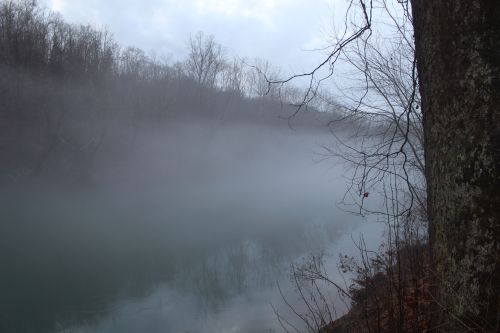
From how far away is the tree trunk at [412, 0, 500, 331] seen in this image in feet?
4.45

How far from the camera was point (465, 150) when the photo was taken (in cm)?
142

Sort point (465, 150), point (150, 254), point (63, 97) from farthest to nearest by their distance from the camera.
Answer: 1. point (63, 97)
2. point (150, 254)
3. point (465, 150)

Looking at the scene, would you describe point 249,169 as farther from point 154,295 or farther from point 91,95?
point 154,295

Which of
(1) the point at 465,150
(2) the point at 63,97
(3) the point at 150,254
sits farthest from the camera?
(2) the point at 63,97

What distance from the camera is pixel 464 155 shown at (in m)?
1.43

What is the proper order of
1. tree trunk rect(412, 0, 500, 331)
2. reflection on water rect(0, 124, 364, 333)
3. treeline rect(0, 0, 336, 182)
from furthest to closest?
treeline rect(0, 0, 336, 182) → reflection on water rect(0, 124, 364, 333) → tree trunk rect(412, 0, 500, 331)

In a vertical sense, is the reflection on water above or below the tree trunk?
below

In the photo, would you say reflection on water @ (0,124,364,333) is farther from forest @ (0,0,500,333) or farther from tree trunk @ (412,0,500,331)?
tree trunk @ (412,0,500,331)

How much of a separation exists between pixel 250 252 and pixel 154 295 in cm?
447

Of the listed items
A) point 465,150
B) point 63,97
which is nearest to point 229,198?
point 63,97

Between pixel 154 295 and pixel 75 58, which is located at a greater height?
pixel 75 58

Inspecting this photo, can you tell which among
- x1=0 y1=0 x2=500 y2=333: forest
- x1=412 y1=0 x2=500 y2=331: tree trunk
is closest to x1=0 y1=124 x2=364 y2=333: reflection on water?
x1=0 y1=0 x2=500 y2=333: forest

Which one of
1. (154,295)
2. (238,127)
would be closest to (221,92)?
(238,127)

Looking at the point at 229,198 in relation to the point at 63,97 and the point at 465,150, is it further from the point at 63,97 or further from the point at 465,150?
the point at 465,150
